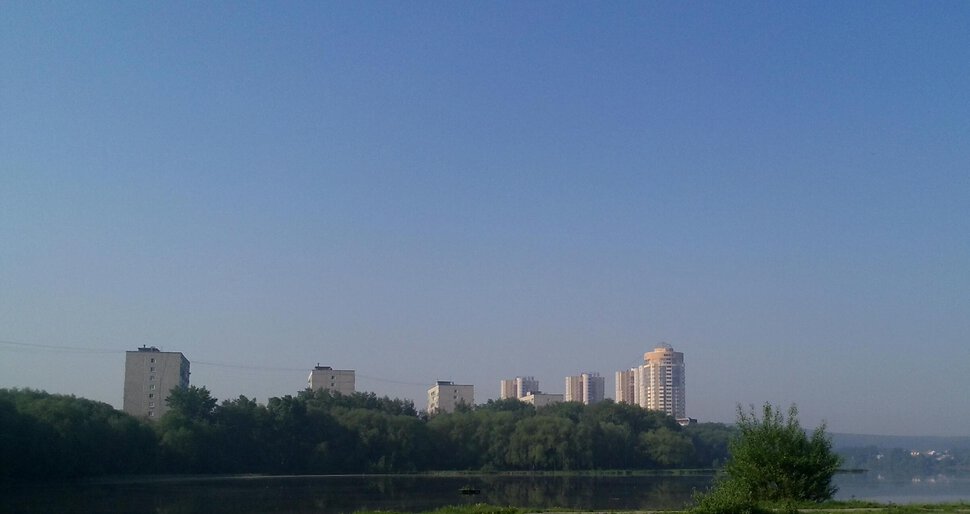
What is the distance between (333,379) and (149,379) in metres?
43.5

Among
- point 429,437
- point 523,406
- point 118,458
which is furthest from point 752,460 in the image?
point 523,406

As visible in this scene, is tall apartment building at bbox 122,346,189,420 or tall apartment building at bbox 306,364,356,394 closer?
tall apartment building at bbox 122,346,189,420

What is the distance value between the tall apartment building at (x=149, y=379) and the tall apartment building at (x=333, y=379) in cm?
3781

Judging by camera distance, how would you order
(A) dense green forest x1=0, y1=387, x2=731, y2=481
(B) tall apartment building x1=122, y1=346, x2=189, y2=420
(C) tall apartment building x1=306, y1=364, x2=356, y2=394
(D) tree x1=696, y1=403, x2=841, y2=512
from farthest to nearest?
1. (C) tall apartment building x1=306, y1=364, x2=356, y2=394
2. (B) tall apartment building x1=122, y1=346, x2=189, y2=420
3. (A) dense green forest x1=0, y1=387, x2=731, y2=481
4. (D) tree x1=696, y1=403, x2=841, y2=512

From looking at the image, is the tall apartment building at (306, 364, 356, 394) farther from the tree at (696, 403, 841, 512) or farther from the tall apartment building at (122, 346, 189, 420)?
the tree at (696, 403, 841, 512)

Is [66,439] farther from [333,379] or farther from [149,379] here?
[333,379]

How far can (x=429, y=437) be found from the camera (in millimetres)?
112938

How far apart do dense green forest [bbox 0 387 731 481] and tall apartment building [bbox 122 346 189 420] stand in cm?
2022

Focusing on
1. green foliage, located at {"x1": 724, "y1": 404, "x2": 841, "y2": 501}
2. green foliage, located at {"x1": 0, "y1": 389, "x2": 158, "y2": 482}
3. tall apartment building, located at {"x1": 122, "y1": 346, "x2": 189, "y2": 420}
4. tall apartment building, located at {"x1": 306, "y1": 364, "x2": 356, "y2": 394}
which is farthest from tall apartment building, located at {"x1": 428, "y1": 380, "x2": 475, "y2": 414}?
green foliage, located at {"x1": 724, "y1": 404, "x2": 841, "y2": 501}

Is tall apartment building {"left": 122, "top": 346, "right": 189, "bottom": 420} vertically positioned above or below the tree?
above

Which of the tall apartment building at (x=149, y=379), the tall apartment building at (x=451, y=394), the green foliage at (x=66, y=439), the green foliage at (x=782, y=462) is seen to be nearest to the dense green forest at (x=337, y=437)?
the green foliage at (x=66, y=439)

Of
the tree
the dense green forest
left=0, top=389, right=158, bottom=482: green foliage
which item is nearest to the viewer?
the tree

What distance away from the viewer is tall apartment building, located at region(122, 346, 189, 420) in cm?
12156

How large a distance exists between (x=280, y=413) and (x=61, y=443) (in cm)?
3147
